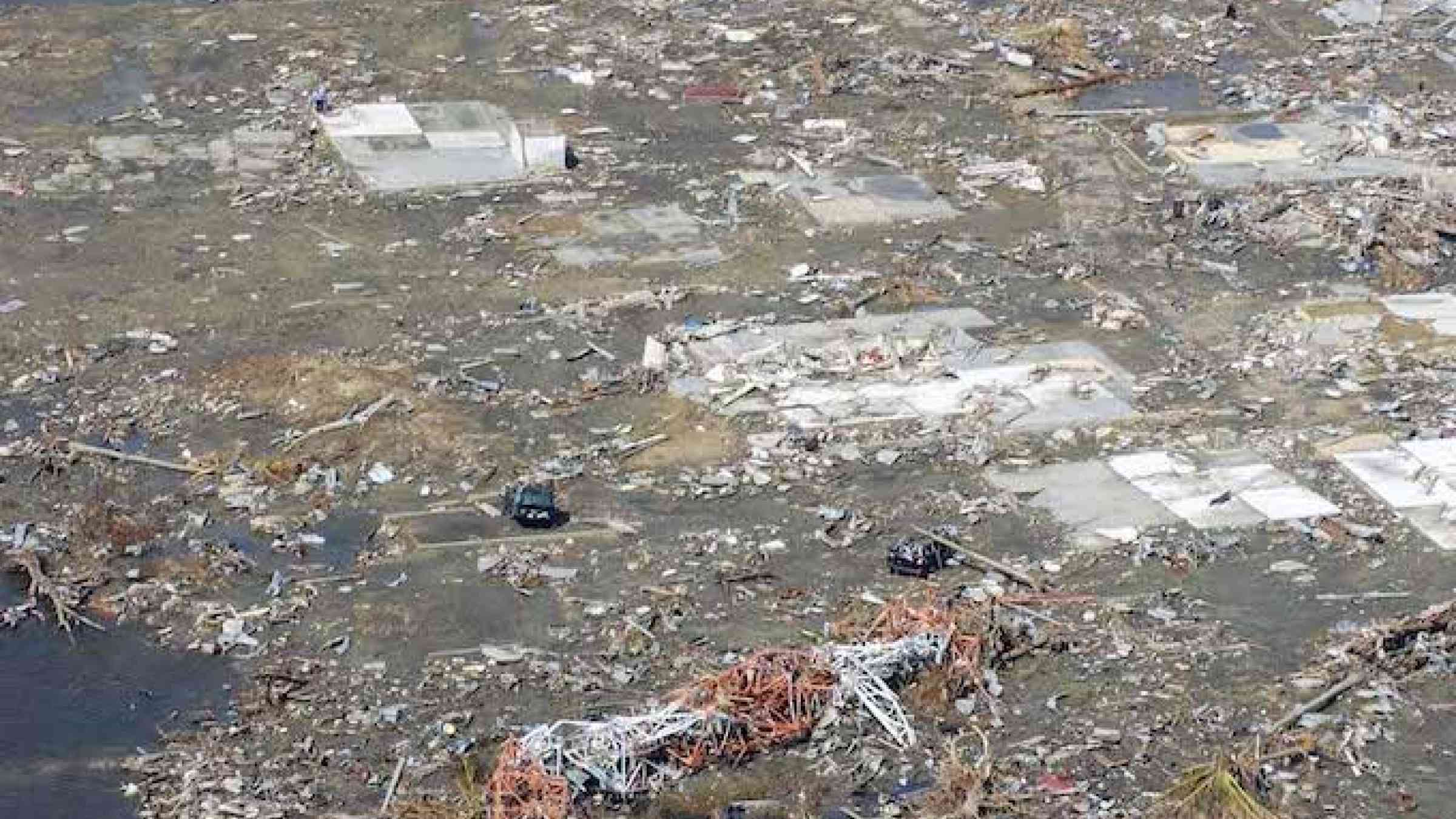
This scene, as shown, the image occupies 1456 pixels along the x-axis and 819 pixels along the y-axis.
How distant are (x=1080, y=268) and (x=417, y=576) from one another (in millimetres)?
9260

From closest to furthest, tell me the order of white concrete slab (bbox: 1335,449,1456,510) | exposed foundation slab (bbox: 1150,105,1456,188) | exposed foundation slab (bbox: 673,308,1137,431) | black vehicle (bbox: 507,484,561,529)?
black vehicle (bbox: 507,484,561,529) → white concrete slab (bbox: 1335,449,1456,510) → exposed foundation slab (bbox: 673,308,1137,431) → exposed foundation slab (bbox: 1150,105,1456,188)

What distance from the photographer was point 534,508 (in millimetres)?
17891

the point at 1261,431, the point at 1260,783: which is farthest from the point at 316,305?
the point at 1260,783

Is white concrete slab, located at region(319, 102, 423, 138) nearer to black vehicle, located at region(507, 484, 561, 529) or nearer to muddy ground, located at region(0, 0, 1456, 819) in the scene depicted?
muddy ground, located at region(0, 0, 1456, 819)

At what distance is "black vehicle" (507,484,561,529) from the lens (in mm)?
17891

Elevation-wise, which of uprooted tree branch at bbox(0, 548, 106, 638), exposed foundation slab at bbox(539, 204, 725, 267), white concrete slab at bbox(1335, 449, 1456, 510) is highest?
uprooted tree branch at bbox(0, 548, 106, 638)

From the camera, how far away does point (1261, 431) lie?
19906 millimetres

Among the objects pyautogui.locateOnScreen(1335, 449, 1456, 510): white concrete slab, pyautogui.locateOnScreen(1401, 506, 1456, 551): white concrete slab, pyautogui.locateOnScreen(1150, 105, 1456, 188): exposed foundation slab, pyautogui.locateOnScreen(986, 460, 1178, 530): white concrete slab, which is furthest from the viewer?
pyautogui.locateOnScreen(1150, 105, 1456, 188): exposed foundation slab

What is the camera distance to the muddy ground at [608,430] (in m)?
15.5

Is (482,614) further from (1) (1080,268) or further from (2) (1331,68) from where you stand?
(2) (1331,68)

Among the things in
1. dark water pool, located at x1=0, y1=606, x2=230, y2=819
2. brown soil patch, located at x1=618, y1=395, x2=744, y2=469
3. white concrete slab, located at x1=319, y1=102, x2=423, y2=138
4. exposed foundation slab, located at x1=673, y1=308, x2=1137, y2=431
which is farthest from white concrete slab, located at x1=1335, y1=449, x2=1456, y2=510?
white concrete slab, located at x1=319, y1=102, x2=423, y2=138

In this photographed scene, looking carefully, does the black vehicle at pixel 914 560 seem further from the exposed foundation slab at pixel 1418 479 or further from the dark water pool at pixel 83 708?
the dark water pool at pixel 83 708

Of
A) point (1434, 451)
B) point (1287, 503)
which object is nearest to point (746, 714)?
point (1287, 503)

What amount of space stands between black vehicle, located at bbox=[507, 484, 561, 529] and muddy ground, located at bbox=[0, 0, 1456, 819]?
30cm
